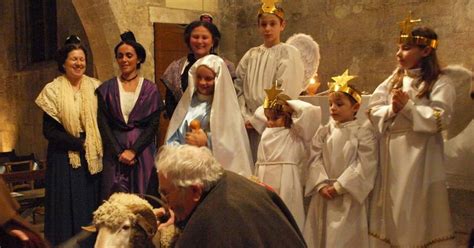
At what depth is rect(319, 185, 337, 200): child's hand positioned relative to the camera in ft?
11.1

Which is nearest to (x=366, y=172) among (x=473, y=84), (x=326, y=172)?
(x=326, y=172)

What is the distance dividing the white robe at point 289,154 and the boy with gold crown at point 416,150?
458mm

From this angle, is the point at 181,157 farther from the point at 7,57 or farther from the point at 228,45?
the point at 7,57

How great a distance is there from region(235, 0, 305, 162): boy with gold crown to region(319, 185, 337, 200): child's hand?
2.43ft

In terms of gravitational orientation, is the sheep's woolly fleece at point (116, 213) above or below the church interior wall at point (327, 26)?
below

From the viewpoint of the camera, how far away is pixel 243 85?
407cm

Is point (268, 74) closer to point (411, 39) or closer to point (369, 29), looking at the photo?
point (411, 39)

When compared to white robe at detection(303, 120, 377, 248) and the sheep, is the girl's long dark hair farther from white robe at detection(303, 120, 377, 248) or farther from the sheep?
the sheep

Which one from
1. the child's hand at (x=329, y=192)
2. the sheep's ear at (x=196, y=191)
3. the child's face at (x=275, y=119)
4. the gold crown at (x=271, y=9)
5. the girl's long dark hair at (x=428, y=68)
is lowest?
the child's hand at (x=329, y=192)

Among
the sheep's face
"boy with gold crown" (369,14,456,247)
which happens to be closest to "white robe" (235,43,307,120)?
"boy with gold crown" (369,14,456,247)

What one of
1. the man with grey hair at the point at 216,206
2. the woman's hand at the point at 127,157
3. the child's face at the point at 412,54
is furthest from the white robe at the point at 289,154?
the man with grey hair at the point at 216,206

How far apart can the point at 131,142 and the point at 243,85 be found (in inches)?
37.6

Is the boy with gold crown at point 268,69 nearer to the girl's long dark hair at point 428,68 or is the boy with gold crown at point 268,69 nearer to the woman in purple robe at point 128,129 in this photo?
the woman in purple robe at point 128,129

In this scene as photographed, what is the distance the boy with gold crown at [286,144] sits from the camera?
3.49 metres
